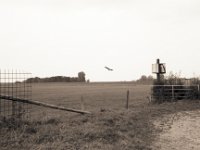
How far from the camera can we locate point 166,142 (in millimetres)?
10086

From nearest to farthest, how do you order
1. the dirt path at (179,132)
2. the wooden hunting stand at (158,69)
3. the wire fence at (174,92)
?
the dirt path at (179,132) < the wire fence at (174,92) < the wooden hunting stand at (158,69)

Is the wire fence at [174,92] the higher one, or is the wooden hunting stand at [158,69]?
the wooden hunting stand at [158,69]

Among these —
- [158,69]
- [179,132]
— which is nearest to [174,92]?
[158,69]

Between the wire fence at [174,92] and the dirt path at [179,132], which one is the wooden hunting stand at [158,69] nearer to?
the wire fence at [174,92]

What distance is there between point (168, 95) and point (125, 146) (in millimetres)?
14028

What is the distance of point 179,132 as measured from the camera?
38.1ft

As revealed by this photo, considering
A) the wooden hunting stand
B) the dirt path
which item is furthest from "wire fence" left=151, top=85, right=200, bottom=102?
the dirt path

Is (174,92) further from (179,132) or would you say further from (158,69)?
(179,132)

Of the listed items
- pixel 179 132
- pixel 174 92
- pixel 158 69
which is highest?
pixel 158 69

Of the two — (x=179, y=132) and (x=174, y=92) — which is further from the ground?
(x=174, y=92)

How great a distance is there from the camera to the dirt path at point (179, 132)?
9.71m

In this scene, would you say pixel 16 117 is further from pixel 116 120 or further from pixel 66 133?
pixel 116 120

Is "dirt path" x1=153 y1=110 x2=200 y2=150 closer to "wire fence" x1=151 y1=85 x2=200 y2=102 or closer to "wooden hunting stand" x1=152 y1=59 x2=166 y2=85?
"wire fence" x1=151 y1=85 x2=200 y2=102

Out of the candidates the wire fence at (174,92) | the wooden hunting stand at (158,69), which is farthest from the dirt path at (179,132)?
the wooden hunting stand at (158,69)
